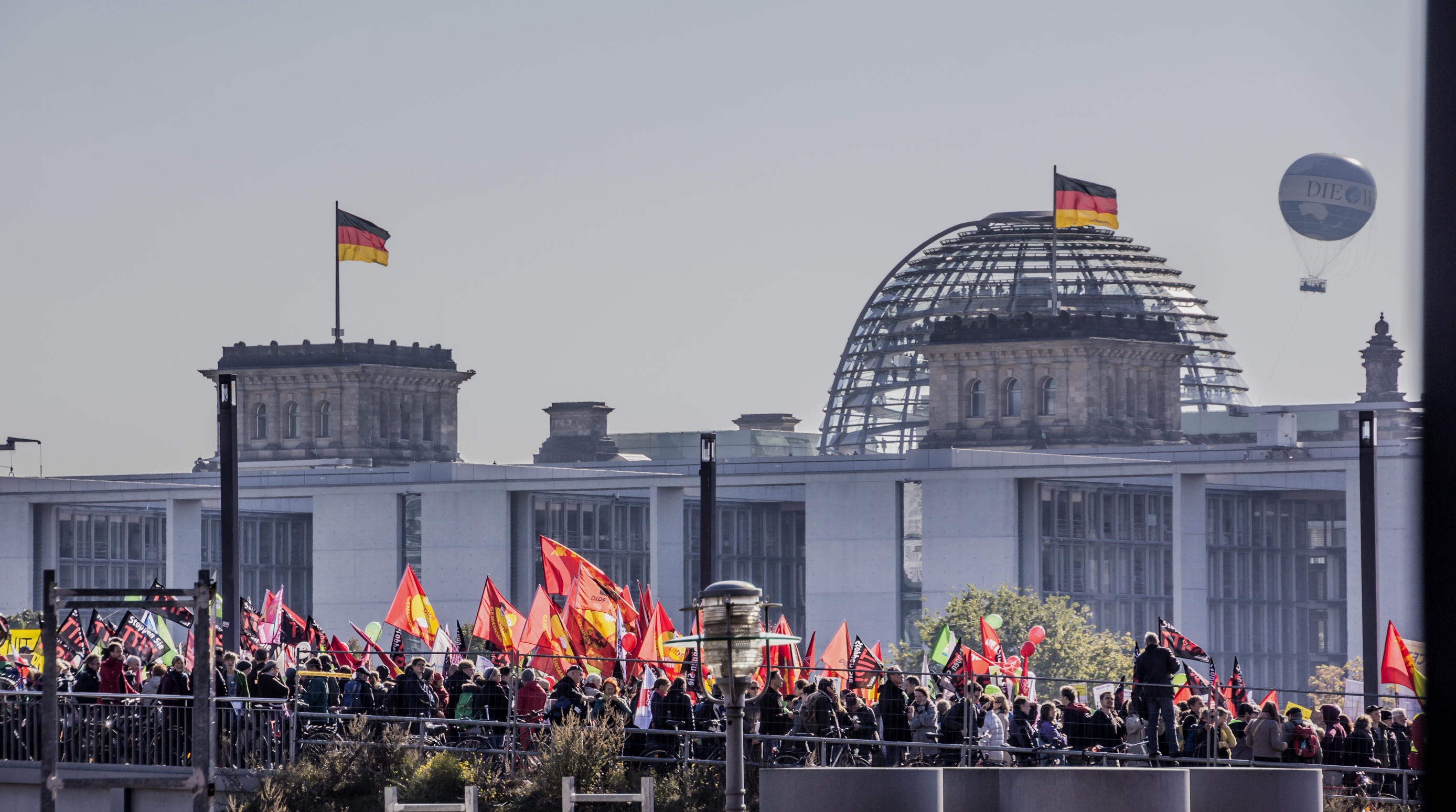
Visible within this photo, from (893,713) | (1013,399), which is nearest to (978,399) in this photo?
(1013,399)

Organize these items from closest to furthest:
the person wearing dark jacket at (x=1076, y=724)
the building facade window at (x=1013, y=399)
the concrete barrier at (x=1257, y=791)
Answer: the concrete barrier at (x=1257, y=791)
the person wearing dark jacket at (x=1076, y=724)
the building facade window at (x=1013, y=399)

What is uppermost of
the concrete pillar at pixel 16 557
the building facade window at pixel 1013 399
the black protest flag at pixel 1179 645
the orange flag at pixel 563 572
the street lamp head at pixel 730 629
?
the building facade window at pixel 1013 399

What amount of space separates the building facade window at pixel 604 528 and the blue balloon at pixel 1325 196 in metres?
52.2

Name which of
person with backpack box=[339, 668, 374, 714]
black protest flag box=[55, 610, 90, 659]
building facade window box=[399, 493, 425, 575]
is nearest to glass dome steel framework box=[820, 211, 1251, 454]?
building facade window box=[399, 493, 425, 575]

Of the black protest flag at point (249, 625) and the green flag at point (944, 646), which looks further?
the green flag at point (944, 646)

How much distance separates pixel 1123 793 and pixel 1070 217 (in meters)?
79.0

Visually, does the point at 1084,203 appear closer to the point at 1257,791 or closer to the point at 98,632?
the point at 98,632

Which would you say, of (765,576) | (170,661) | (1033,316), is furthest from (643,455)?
(170,661)

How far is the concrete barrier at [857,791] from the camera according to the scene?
57.9ft

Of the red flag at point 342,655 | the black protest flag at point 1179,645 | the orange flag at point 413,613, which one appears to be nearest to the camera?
the black protest flag at point 1179,645

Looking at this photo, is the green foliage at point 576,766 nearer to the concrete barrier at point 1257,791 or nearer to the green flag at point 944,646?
the concrete barrier at point 1257,791

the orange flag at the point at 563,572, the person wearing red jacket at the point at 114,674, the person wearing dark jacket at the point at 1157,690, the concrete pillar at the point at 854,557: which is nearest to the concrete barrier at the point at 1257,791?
the person wearing dark jacket at the point at 1157,690

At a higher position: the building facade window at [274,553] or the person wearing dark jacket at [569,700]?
the person wearing dark jacket at [569,700]

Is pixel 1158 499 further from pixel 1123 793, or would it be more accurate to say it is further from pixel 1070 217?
pixel 1123 793
